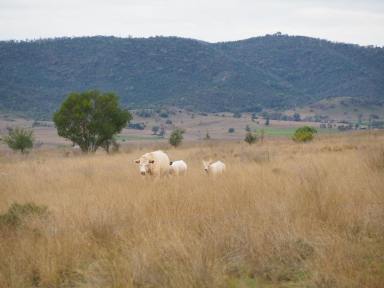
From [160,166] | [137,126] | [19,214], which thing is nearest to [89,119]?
[160,166]

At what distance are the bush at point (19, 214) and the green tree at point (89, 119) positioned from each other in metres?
24.0

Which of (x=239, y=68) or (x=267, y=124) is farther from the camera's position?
(x=239, y=68)

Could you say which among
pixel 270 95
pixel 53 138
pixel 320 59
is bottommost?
pixel 53 138

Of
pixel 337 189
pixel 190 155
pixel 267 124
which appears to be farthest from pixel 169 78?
pixel 337 189

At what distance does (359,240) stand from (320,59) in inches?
5883

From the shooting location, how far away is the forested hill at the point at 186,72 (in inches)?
4904

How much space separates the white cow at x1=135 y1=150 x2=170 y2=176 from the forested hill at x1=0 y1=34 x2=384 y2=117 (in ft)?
333

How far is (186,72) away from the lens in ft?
443

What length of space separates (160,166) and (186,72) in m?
121

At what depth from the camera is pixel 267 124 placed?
3792 inches

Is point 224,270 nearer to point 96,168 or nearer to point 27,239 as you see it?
point 27,239

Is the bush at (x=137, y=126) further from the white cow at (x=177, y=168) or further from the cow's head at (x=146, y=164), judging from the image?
the cow's head at (x=146, y=164)

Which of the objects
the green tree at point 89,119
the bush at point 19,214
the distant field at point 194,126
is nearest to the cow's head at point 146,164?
the bush at point 19,214

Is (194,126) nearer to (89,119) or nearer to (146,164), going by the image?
(89,119)
